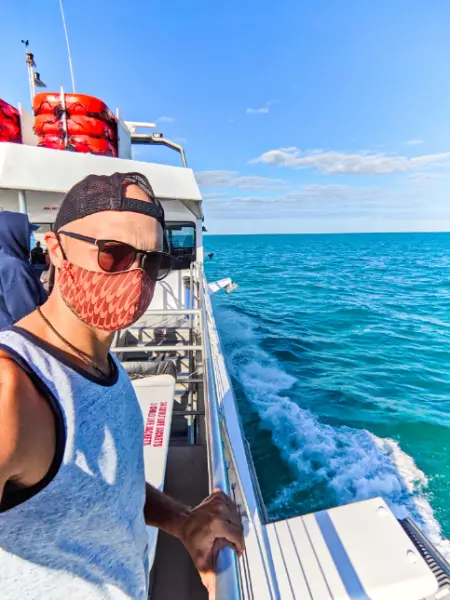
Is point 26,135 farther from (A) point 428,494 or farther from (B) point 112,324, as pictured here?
(A) point 428,494

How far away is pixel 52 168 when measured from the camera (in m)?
5.09

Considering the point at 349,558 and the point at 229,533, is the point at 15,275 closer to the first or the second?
the point at 229,533

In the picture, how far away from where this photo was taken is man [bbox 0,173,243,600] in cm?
64

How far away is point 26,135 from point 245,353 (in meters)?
7.61

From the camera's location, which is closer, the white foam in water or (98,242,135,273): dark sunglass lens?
(98,242,135,273): dark sunglass lens

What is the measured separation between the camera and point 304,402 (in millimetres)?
7312

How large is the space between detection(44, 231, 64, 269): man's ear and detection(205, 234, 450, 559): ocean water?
456 cm

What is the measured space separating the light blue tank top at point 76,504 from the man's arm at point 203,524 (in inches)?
6.0

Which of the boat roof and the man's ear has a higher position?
the boat roof

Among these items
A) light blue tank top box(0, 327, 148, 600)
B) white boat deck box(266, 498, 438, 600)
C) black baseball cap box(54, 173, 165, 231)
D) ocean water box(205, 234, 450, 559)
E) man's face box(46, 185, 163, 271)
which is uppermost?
black baseball cap box(54, 173, 165, 231)

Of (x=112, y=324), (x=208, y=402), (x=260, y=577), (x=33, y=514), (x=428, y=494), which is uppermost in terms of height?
(x=112, y=324)

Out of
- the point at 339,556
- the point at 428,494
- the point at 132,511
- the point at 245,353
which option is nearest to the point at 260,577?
the point at 339,556

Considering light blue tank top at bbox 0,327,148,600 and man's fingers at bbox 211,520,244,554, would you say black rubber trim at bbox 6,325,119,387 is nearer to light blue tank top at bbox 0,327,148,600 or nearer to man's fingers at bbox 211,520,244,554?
light blue tank top at bbox 0,327,148,600

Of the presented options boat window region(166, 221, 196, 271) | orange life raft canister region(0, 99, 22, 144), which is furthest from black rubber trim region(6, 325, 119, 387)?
boat window region(166, 221, 196, 271)
